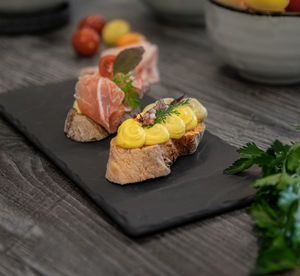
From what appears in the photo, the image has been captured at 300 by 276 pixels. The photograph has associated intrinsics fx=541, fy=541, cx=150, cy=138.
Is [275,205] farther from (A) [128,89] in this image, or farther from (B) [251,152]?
(A) [128,89]

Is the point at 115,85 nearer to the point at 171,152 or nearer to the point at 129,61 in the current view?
the point at 129,61

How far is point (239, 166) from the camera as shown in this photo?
1562 millimetres

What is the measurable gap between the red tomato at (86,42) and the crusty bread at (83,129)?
2.93ft

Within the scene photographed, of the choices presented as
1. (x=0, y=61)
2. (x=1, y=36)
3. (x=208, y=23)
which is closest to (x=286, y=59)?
(x=208, y=23)

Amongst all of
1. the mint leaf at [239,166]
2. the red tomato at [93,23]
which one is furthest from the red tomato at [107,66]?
the red tomato at [93,23]

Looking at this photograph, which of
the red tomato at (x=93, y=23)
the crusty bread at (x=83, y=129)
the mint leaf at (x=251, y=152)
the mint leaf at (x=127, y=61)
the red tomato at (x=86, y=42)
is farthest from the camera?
the red tomato at (x=93, y=23)

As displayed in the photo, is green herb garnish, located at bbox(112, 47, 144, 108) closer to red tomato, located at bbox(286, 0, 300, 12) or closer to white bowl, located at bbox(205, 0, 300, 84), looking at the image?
white bowl, located at bbox(205, 0, 300, 84)

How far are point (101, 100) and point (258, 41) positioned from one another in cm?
73

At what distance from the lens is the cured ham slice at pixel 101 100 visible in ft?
5.89

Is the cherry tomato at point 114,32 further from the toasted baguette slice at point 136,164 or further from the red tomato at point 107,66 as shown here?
the toasted baguette slice at point 136,164

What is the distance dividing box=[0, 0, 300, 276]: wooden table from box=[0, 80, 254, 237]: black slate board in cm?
4

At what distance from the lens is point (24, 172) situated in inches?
66.3

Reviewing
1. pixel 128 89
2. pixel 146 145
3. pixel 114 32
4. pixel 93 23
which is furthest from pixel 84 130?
pixel 93 23

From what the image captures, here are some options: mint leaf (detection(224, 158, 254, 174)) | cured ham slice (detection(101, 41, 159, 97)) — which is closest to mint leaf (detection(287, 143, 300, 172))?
mint leaf (detection(224, 158, 254, 174))
